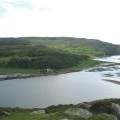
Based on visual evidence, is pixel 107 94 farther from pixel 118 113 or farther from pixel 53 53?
pixel 53 53

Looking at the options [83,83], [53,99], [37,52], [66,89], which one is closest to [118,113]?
[53,99]

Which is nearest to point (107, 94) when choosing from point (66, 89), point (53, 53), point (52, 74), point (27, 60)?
point (66, 89)

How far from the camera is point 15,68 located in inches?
6644

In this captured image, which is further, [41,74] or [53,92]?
[41,74]

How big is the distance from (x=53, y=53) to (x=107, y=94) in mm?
106124

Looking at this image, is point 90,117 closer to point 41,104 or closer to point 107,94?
point 41,104

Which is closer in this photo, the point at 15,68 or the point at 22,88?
the point at 22,88

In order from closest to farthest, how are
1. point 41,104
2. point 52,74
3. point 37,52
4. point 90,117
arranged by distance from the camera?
point 90,117 → point 41,104 → point 52,74 → point 37,52

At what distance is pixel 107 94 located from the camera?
316 ft

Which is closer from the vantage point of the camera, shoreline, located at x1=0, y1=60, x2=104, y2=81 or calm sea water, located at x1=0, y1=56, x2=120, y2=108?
calm sea water, located at x1=0, y1=56, x2=120, y2=108

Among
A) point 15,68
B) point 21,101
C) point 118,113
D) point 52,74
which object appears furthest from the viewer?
point 15,68

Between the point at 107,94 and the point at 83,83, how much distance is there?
80.6ft

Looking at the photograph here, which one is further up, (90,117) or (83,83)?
(90,117)

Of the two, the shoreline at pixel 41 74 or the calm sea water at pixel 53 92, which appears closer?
the calm sea water at pixel 53 92
